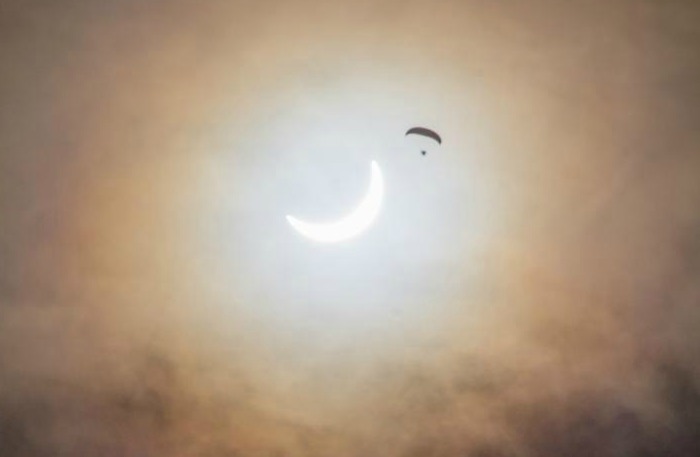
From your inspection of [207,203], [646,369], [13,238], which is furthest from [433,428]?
[13,238]

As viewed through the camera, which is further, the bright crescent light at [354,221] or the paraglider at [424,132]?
the bright crescent light at [354,221]

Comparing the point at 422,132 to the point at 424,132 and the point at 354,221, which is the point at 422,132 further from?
the point at 354,221

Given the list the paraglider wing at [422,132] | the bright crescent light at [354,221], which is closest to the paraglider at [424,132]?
the paraglider wing at [422,132]

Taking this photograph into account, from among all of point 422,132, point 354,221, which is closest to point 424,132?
point 422,132

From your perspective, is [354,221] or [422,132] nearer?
[422,132]

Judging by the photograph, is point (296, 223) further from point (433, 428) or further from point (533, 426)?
point (533, 426)

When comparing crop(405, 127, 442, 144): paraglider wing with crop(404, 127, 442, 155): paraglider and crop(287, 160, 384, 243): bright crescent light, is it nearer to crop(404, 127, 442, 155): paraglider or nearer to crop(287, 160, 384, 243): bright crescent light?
crop(404, 127, 442, 155): paraglider

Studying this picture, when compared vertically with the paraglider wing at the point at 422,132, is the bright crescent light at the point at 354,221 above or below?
below

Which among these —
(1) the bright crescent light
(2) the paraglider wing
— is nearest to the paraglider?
(2) the paraglider wing

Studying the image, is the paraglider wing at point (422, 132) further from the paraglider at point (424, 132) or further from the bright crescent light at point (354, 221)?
the bright crescent light at point (354, 221)
